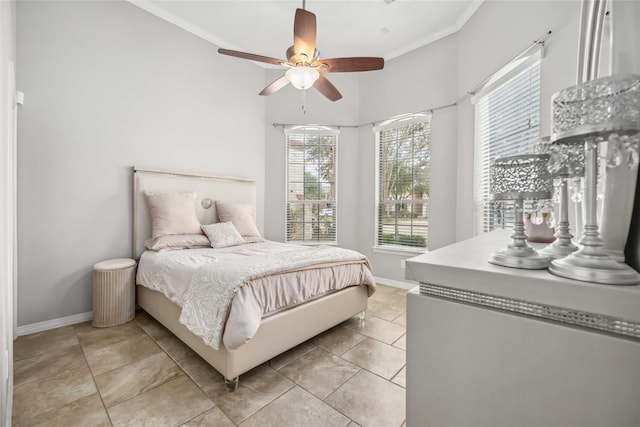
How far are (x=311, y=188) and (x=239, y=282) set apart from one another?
2.82 m

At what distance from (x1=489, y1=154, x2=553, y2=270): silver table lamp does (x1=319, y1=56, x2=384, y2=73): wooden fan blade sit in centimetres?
180

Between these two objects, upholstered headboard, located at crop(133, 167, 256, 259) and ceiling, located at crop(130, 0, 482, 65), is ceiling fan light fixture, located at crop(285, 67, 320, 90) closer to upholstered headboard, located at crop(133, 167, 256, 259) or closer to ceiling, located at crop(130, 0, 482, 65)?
ceiling, located at crop(130, 0, 482, 65)

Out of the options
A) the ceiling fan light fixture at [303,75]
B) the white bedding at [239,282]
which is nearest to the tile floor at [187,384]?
the white bedding at [239,282]

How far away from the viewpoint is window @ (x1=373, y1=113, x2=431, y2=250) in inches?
144

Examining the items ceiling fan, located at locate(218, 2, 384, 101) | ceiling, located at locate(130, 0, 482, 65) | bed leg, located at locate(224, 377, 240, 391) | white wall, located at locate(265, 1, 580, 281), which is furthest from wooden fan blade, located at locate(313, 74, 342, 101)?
→ bed leg, located at locate(224, 377, 240, 391)

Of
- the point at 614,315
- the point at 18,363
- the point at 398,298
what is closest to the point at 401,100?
the point at 398,298

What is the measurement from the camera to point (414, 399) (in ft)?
2.28

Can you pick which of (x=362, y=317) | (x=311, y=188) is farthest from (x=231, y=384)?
(x=311, y=188)

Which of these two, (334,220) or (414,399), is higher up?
(334,220)

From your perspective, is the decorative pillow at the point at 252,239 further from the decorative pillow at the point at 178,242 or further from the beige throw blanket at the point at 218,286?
the beige throw blanket at the point at 218,286

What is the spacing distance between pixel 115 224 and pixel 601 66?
145 inches

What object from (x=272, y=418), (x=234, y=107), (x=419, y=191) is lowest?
(x=272, y=418)

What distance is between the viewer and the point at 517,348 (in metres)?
0.54

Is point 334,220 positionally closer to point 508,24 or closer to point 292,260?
point 292,260
